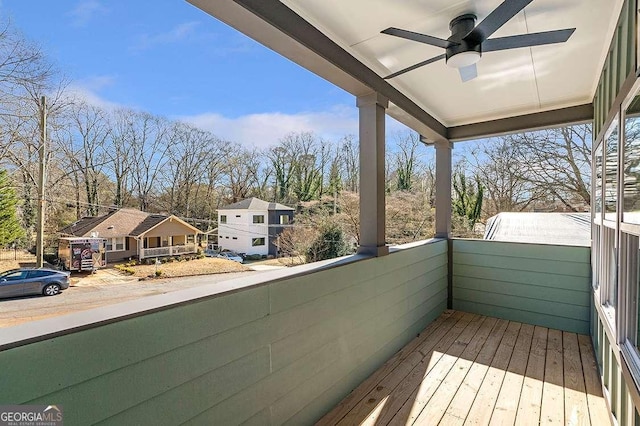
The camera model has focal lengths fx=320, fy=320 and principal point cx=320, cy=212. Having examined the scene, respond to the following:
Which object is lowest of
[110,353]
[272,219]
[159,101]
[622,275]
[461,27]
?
[110,353]

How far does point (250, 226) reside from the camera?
2260mm

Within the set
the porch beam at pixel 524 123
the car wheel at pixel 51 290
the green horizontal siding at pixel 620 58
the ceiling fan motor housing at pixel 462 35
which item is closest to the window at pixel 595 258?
the green horizontal siding at pixel 620 58

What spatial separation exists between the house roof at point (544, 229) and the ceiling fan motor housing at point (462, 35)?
2.72 meters

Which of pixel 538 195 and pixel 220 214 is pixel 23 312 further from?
pixel 538 195

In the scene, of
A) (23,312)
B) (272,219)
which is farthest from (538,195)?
(23,312)

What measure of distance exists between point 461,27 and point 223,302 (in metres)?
2.12

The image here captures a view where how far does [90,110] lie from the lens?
5.14 ft

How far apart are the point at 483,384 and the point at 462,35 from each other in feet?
8.14

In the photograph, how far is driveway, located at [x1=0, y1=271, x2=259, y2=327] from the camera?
1049 mm

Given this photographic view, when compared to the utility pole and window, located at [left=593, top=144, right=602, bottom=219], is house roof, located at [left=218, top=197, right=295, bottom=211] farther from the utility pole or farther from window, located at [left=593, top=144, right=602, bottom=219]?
window, located at [left=593, top=144, right=602, bottom=219]

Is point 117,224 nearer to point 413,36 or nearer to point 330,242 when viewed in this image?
point 413,36

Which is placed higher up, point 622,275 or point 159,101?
point 159,101

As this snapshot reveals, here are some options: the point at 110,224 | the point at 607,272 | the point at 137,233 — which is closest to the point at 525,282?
the point at 607,272

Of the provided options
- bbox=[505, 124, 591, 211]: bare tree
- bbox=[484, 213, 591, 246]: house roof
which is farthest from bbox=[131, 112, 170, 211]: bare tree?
bbox=[505, 124, 591, 211]: bare tree
